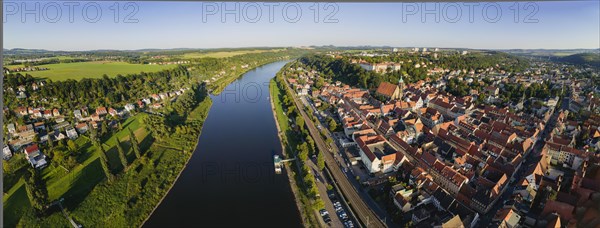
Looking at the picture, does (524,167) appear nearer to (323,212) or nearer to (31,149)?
(323,212)

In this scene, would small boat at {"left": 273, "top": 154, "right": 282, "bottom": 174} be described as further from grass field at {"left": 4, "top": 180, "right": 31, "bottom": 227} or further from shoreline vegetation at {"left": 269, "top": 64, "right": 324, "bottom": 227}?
grass field at {"left": 4, "top": 180, "right": 31, "bottom": 227}

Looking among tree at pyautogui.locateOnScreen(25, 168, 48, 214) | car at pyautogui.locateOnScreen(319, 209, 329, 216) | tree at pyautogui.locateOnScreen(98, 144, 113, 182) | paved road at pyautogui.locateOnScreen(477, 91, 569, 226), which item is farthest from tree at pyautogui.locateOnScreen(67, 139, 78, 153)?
paved road at pyautogui.locateOnScreen(477, 91, 569, 226)

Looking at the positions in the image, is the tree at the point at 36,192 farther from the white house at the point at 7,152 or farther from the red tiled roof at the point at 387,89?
the red tiled roof at the point at 387,89

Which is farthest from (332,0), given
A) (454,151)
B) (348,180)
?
(454,151)

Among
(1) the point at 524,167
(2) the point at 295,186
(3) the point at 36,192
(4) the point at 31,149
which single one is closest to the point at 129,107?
(4) the point at 31,149

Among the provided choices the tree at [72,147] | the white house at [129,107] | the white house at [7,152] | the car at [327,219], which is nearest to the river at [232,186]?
the car at [327,219]

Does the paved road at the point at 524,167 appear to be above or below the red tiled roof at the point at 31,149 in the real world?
below
